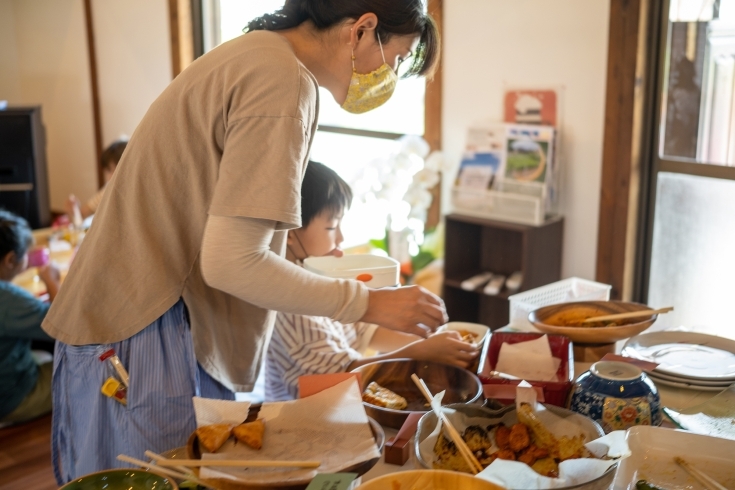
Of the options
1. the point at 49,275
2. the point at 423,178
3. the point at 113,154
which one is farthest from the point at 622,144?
the point at 113,154

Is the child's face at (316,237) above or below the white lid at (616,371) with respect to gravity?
above

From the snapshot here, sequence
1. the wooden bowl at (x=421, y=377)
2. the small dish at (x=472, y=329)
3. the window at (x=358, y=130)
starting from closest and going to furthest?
the wooden bowl at (x=421, y=377) < the small dish at (x=472, y=329) < the window at (x=358, y=130)

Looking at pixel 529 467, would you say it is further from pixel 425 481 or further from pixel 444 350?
pixel 444 350

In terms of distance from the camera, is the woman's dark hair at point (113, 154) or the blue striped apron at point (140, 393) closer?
the blue striped apron at point (140, 393)

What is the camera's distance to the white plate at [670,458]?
41.5 inches

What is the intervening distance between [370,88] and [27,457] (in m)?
2.34

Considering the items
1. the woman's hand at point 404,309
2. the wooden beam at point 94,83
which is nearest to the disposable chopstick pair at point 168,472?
the woman's hand at point 404,309

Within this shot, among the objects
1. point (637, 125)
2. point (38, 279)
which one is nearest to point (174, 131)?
point (637, 125)

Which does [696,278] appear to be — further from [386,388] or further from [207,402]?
[207,402]

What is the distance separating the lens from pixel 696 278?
9.18 feet

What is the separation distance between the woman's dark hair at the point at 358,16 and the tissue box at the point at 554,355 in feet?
2.07

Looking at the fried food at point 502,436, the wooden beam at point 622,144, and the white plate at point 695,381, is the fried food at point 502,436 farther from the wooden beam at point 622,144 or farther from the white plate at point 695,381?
the wooden beam at point 622,144

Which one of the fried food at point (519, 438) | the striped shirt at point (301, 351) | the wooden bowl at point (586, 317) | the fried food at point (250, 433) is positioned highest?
the wooden bowl at point (586, 317)

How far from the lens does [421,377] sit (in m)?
1.42
